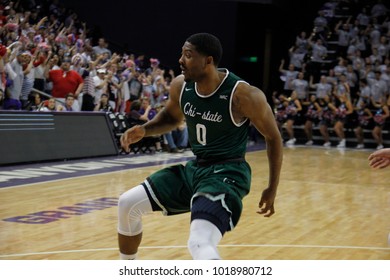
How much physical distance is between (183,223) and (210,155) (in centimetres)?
324

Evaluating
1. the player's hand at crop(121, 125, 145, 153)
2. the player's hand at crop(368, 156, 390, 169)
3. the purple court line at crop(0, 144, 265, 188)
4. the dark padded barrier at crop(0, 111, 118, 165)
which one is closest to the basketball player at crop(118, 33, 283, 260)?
the player's hand at crop(121, 125, 145, 153)

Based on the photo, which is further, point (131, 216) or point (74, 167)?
point (74, 167)

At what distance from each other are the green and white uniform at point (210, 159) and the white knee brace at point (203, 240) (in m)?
0.24

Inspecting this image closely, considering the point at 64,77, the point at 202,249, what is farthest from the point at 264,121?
the point at 64,77

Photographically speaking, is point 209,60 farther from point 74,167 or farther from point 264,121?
point 74,167

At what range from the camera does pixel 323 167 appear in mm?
14398

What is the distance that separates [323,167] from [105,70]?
18.1 ft

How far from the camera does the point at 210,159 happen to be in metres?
4.33

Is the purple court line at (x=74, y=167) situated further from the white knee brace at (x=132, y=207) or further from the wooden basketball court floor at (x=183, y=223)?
the white knee brace at (x=132, y=207)

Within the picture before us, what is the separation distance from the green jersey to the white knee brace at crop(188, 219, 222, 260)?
0.58 m

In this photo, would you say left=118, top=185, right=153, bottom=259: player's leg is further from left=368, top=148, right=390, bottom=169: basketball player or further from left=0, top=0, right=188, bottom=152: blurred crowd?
left=0, top=0, right=188, bottom=152: blurred crowd

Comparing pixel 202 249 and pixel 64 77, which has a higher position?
pixel 202 249

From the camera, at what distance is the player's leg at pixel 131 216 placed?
4391mm

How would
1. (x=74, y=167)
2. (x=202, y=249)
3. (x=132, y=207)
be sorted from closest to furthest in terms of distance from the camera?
(x=202, y=249) → (x=132, y=207) → (x=74, y=167)
